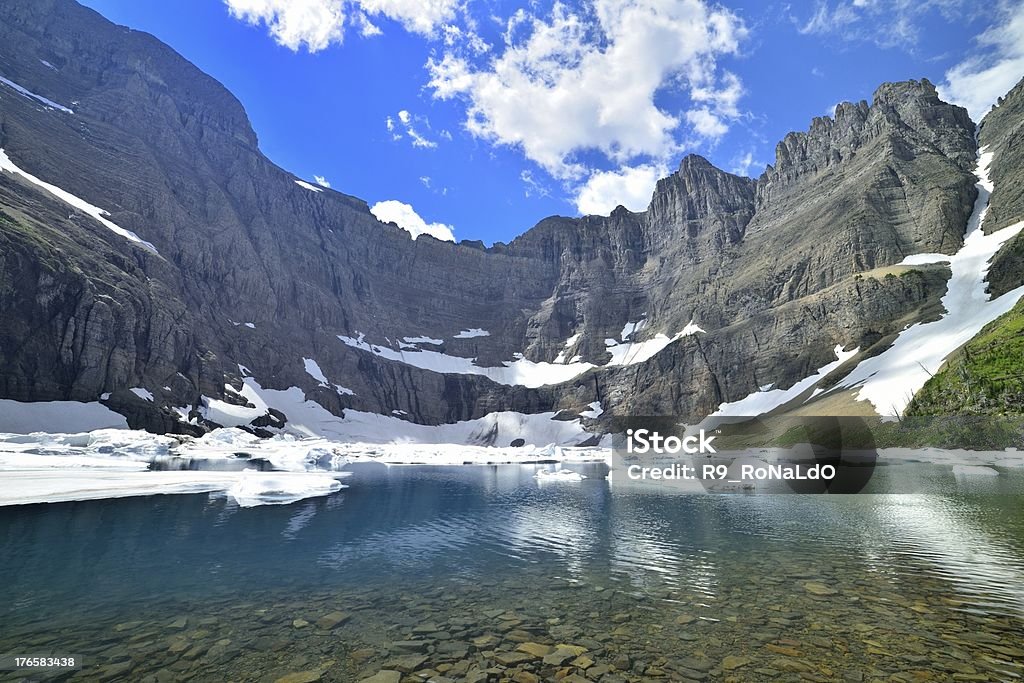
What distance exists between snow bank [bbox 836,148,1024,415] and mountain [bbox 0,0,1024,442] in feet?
10.9

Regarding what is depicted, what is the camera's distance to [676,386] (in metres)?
157

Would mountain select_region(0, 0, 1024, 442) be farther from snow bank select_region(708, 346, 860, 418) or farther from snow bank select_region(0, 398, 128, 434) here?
snow bank select_region(0, 398, 128, 434)

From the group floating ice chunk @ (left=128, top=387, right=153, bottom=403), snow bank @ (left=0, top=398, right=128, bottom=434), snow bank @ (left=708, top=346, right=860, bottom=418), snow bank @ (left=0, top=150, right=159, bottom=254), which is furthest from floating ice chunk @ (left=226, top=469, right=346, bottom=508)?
snow bank @ (left=0, top=150, right=159, bottom=254)

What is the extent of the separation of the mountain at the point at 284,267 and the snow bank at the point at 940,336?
3.32 metres

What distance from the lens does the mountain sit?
99.4 meters

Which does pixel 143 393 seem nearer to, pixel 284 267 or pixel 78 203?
pixel 78 203

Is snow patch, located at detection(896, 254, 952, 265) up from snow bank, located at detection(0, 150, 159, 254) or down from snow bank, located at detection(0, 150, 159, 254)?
down

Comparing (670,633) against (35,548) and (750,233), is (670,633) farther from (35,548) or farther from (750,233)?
(750,233)

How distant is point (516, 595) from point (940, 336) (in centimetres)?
11568

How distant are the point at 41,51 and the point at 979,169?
1044 feet

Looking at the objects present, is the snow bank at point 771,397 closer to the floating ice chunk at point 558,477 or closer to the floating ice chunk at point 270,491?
the floating ice chunk at point 558,477

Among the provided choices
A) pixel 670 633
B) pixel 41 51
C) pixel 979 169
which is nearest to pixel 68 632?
pixel 670 633
